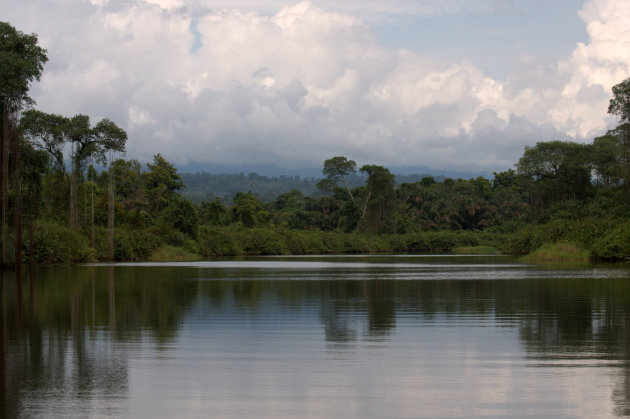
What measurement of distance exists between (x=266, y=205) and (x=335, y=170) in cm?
1492

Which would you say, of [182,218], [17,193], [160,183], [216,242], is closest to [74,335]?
[17,193]

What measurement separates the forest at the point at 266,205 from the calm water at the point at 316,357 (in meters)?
20.0

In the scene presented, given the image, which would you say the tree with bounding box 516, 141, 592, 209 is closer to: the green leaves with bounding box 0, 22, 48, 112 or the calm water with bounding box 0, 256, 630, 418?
the green leaves with bounding box 0, 22, 48, 112

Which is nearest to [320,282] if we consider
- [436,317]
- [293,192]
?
[436,317]

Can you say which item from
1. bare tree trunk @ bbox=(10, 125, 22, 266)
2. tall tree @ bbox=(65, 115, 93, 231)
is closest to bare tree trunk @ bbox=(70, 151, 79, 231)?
tall tree @ bbox=(65, 115, 93, 231)

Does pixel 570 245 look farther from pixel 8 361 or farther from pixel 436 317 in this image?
pixel 8 361

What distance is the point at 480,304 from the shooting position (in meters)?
14.4

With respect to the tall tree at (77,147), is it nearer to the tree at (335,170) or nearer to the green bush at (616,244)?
the green bush at (616,244)

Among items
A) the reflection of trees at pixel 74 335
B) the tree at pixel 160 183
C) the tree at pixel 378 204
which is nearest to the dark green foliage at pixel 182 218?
the tree at pixel 160 183

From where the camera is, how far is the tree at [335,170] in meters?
89.5

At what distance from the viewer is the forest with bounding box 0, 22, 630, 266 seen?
34094mm

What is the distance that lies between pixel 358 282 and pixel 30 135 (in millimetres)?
31106

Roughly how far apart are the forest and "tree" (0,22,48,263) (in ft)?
0.18

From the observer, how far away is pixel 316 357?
8.12 metres
